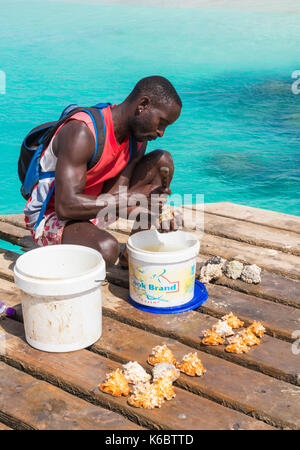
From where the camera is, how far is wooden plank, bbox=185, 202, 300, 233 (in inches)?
126

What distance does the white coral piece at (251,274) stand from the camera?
2504 millimetres

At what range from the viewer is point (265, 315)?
225cm

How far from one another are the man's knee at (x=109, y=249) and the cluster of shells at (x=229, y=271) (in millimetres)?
410

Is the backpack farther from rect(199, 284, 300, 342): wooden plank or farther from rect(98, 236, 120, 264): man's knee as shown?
rect(199, 284, 300, 342): wooden plank

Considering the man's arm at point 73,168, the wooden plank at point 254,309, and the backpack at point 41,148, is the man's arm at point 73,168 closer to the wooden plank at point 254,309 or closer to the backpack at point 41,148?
the backpack at point 41,148

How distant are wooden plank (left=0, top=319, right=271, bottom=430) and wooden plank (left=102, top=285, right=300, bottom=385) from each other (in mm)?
255

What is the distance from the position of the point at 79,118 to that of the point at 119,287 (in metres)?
0.77

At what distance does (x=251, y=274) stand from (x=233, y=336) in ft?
1.70

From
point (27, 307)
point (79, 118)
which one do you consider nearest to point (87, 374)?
point (27, 307)

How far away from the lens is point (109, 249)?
2.54 meters

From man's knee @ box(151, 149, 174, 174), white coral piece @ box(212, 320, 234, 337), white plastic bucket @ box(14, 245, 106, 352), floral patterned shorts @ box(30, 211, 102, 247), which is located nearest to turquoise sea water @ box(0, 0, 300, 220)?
man's knee @ box(151, 149, 174, 174)

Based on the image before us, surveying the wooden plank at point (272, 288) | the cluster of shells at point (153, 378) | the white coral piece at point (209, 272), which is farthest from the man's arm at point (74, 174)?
the cluster of shells at point (153, 378)
